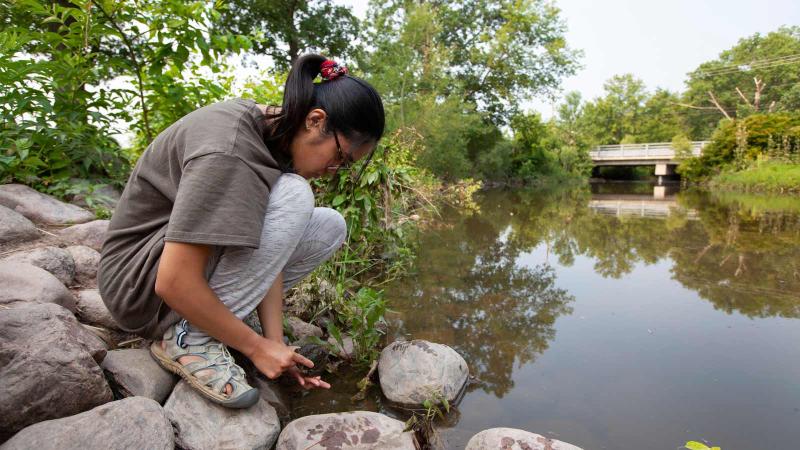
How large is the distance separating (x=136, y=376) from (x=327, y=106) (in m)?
0.93

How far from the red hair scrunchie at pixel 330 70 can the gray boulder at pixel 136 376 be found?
38.9 inches

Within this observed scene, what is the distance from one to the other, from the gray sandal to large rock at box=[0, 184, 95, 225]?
5.04ft

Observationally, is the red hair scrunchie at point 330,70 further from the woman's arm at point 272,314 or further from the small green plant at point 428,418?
the small green plant at point 428,418

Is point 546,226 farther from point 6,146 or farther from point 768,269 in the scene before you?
point 6,146

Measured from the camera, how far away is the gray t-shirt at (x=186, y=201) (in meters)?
1.04

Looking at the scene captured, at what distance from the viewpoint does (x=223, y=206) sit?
1.06m

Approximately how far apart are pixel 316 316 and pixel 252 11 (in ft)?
43.0

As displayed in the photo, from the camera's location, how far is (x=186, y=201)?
1.03m

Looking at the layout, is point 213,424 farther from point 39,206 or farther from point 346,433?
point 39,206

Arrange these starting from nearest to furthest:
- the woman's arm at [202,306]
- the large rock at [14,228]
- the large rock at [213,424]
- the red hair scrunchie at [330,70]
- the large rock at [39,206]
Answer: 1. the woman's arm at [202,306]
2. the large rock at [213,424]
3. the red hair scrunchie at [330,70]
4. the large rock at [14,228]
5. the large rock at [39,206]

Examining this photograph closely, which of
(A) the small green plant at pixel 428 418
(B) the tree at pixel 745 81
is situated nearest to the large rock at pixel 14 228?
(A) the small green plant at pixel 428 418

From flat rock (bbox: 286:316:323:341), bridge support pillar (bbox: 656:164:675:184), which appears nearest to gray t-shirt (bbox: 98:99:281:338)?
flat rock (bbox: 286:316:323:341)

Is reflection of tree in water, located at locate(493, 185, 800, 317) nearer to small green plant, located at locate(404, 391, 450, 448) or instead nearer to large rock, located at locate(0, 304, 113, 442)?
small green plant, located at locate(404, 391, 450, 448)

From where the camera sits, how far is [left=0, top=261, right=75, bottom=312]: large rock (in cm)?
141
